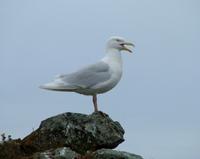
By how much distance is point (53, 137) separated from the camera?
51.6ft

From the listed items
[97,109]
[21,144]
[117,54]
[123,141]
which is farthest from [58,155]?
[117,54]

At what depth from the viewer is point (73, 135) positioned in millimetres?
15852

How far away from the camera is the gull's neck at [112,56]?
19.0 metres

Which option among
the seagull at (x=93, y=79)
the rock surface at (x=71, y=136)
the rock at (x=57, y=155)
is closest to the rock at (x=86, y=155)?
the rock at (x=57, y=155)

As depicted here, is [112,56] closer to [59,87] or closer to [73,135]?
[59,87]

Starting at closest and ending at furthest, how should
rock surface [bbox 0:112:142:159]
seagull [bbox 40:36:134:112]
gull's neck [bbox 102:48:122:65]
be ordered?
rock surface [bbox 0:112:142:159], seagull [bbox 40:36:134:112], gull's neck [bbox 102:48:122:65]

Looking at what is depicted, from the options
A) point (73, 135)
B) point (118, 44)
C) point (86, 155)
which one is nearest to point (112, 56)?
point (118, 44)

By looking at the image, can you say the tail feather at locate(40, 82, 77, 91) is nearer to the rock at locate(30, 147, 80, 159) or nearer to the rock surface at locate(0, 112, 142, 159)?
the rock surface at locate(0, 112, 142, 159)

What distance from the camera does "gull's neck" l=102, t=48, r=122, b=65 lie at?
18953 millimetres

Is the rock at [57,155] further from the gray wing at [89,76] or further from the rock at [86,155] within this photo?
the gray wing at [89,76]

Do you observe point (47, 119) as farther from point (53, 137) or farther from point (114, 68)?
point (114, 68)

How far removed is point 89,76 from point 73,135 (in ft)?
9.80

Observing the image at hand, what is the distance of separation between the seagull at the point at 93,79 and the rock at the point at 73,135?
2041 millimetres

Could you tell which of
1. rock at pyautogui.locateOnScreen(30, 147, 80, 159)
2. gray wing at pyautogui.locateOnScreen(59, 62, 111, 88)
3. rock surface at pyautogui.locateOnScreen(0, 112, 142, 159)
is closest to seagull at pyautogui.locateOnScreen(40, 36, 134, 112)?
gray wing at pyautogui.locateOnScreen(59, 62, 111, 88)
